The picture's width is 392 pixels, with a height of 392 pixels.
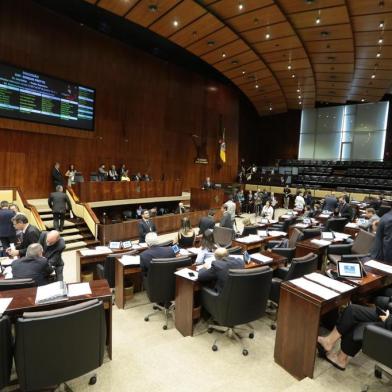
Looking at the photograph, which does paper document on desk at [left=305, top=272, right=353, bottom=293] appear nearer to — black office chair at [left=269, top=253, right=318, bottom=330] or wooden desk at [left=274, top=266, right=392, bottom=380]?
wooden desk at [left=274, top=266, right=392, bottom=380]

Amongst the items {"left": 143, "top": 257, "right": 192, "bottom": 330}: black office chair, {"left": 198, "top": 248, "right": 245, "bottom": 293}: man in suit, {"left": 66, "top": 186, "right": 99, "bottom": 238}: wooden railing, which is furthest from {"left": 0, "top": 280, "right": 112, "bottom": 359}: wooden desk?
{"left": 66, "top": 186, "right": 99, "bottom": 238}: wooden railing

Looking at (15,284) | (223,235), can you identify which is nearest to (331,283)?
(15,284)

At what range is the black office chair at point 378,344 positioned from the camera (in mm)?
2285

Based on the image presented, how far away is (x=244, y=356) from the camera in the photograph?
3166mm

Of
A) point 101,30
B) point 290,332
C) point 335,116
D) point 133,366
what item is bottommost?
point 133,366

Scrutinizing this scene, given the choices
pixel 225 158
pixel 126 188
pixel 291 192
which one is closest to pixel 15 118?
pixel 126 188

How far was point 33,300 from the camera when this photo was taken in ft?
8.68

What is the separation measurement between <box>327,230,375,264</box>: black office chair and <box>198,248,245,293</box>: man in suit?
230 centimetres

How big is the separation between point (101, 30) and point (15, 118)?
15.6ft

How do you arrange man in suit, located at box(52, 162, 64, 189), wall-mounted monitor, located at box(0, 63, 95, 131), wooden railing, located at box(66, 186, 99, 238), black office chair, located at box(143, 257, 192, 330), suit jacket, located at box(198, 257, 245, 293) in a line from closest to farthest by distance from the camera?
suit jacket, located at box(198, 257, 245, 293), black office chair, located at box(143, 257, 192, 330), wooden railing, located at box(66, 186, 99, 238), wall-mounted monitor, located at box(0, 63, 95, 131), man in suit, located at box(52, 162, 64, 189)

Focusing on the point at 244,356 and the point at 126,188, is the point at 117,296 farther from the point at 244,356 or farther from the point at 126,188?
the point at 126,188

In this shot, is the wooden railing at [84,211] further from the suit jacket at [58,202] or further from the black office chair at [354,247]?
the black office chair at [354,247]

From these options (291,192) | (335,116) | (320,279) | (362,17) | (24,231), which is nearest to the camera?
(320,279)

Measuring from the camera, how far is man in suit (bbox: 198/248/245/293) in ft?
10.8
